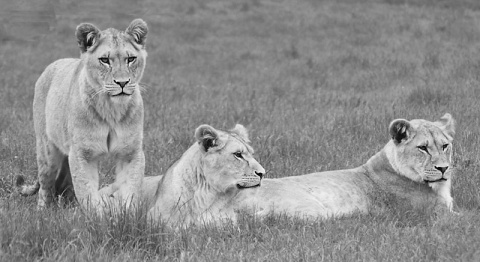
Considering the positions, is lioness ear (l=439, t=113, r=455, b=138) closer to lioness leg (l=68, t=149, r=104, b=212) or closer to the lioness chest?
the lioness chest

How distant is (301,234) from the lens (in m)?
5.65

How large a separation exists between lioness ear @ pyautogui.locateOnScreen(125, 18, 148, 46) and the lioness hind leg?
1253 millimetres

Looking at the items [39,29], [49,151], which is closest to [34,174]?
[49,151]

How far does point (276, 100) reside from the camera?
11.5 metres

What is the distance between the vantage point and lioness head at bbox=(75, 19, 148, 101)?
5996 millimetres

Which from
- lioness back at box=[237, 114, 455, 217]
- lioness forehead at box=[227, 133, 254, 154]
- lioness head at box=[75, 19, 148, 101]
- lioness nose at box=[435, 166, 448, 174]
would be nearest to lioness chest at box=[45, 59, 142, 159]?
lioness head at box=[75, 19, 148, 101]

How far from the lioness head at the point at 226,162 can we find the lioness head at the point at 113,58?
629 mm

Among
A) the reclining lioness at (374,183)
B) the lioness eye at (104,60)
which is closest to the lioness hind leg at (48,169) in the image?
the reclining lioness at (374,183)

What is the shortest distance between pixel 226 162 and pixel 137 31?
1196mm

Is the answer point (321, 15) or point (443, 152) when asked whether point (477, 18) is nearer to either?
point (321, 15)

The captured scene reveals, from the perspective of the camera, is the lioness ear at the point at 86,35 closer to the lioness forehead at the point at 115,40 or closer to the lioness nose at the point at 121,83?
the lioness forehead at the point at 115,40

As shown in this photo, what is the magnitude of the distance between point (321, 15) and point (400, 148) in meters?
12.1

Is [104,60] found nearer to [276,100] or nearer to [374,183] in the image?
[374,183]

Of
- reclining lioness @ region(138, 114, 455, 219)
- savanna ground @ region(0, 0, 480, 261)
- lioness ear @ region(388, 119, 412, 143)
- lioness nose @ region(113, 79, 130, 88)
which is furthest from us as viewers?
lioness ear @ region(388, 119, 412, 143)
